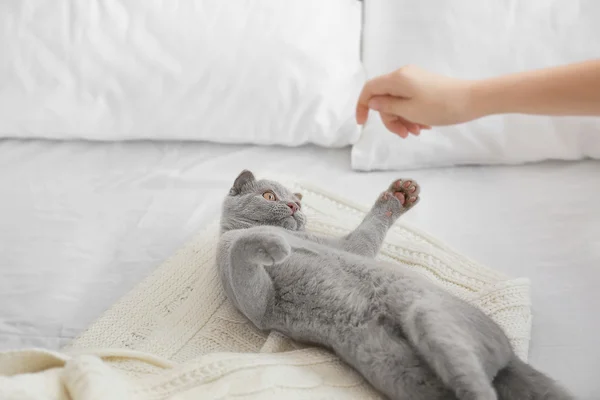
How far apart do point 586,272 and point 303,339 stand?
0.52 meters

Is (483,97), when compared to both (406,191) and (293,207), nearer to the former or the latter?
(406,191)

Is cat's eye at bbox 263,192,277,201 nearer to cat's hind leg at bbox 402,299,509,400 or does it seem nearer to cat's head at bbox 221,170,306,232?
cat's head at bbox 221,170,306,232

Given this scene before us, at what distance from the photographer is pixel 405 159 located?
141 centimetres

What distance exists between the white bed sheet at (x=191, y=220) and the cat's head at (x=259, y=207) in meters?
0.21

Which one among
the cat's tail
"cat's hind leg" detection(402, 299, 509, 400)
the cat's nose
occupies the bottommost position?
the cat's tail

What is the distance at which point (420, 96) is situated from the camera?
1.03 meters

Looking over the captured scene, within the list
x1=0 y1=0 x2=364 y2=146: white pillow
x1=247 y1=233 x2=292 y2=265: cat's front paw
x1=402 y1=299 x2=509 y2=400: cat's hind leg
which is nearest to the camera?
x1=402 y1=299 x2=509 y2=400: cat's hind leg

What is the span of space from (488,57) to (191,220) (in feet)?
2.22

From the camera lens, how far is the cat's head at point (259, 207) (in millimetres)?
1083

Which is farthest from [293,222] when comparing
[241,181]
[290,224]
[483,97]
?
[483,97]

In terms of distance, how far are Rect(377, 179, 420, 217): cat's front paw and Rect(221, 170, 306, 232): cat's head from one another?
0.47 feet

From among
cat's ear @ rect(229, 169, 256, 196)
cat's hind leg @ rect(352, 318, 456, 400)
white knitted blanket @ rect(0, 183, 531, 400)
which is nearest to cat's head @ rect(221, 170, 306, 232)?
cat's ear @ rect(229, 169, 256, 196)

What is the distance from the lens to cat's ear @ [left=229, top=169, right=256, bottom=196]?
3.69ft

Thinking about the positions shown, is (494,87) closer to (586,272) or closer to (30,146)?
(586,272)
